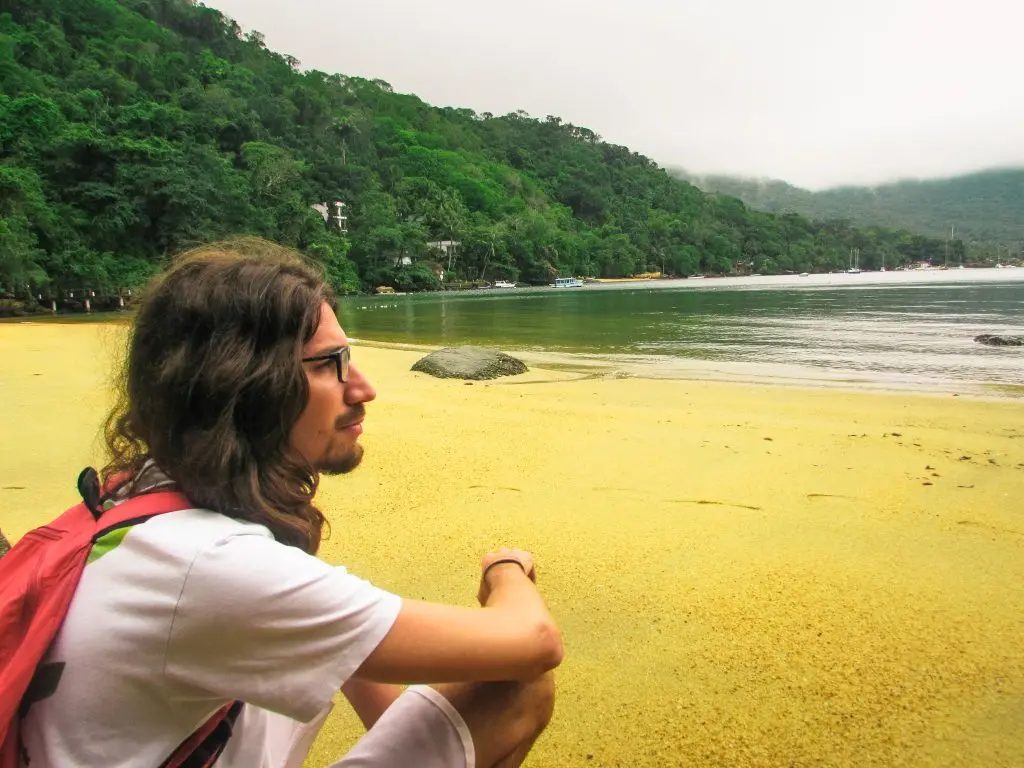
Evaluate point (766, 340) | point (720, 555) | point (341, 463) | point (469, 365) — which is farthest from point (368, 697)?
point (766, 340)

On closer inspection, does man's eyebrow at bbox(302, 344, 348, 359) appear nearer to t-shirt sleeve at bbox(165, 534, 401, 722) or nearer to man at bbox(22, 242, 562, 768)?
man at bbox(22, 242, 562, 768)

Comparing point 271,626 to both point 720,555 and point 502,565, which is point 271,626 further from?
point 720,555

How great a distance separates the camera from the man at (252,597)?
31.6 inches

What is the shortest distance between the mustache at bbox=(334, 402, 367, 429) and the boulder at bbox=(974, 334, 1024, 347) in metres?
18.3

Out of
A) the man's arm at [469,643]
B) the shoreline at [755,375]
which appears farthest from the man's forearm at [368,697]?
the shoreline at [755,375]

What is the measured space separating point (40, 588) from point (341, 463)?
1.63 ft

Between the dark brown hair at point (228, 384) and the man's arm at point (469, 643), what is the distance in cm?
24

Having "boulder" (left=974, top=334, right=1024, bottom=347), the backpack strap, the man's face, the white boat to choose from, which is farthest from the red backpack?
the white boat

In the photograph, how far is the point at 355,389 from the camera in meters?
1.23

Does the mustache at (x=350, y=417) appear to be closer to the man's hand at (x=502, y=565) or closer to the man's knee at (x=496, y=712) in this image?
the man's hand at (x=502, y=565)

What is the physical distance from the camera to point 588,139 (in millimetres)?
139500

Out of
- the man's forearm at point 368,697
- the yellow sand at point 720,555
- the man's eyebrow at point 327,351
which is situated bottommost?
the yellow sand at point 720,555

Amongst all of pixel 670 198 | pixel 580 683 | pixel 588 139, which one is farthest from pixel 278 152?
pixel 588 139

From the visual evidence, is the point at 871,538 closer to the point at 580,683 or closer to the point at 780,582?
the point at 780,582
